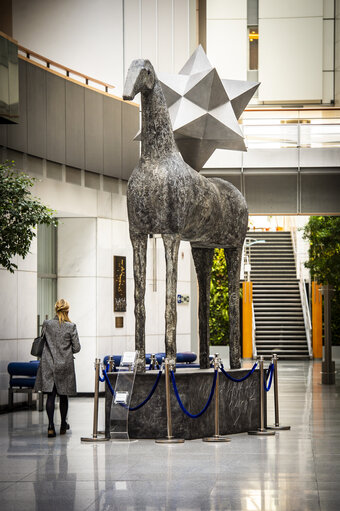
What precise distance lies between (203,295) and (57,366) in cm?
246

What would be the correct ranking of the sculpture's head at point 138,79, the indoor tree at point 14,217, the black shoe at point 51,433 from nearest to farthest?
1. the sculpture's head at point 138,79
2. the black shoe at point 51,433
3. the indoor tree at point 14,217

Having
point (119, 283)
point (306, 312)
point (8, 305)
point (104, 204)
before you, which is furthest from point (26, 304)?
point (306, 312)

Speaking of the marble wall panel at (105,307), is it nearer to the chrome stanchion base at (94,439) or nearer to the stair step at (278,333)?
Answer: the chrome stanchion base at (94,439)

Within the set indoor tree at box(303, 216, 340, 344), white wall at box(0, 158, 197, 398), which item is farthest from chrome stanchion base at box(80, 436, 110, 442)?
indoor tree at box(303, 216, 340, 344)

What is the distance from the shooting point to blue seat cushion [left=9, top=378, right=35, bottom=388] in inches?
562

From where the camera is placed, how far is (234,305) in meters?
12.2

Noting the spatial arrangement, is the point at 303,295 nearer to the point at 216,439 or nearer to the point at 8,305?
the point at 8,305

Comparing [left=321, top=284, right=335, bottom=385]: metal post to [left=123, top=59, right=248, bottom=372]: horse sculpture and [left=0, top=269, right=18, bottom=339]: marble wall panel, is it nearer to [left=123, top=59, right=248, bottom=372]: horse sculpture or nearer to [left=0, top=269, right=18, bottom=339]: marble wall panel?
[left=0, top=269, right=18, bottom=339]: marble wall panel

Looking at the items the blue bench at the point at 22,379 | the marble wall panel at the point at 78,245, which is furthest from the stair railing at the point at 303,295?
the blue bench at the point at 22,379

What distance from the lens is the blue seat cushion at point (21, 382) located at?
46.8 ft

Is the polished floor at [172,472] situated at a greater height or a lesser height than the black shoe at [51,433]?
lesser

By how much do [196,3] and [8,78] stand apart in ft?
40.6

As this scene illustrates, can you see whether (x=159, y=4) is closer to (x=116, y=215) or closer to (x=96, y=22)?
(x=96, y=22)

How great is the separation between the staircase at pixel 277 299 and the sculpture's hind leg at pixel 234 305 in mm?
19730
